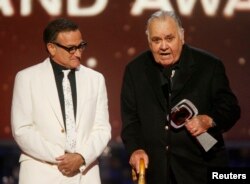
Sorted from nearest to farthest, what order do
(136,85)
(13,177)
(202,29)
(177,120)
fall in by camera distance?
(177,120)
(136,85)
(202,29)
(13,177)

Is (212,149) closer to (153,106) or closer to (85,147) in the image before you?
(153,106)

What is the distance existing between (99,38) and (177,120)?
66.5 inches

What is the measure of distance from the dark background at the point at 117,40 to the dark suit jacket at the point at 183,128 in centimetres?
135

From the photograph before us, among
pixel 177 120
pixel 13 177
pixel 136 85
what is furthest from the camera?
pixel 13 177

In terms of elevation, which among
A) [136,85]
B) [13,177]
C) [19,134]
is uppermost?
[136,85]

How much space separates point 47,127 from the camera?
125 inches

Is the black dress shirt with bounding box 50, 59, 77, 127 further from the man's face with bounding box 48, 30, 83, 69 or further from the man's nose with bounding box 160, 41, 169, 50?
the man's nose with bounding box 160, 41, 169, 50

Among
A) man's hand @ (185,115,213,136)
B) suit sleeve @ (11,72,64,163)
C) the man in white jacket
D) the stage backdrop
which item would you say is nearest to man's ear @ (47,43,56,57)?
the man in white jacket

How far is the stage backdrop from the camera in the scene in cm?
434

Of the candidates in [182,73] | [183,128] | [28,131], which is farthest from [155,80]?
[28,131]

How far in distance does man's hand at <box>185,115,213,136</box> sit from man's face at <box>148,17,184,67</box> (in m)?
0.33

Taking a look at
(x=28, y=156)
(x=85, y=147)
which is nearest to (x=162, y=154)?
(x=85, y=147)

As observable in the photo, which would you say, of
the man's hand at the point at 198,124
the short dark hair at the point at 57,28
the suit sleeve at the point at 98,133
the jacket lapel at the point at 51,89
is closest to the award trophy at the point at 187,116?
the man's hand at the point at 198,124

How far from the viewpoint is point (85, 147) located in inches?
124
